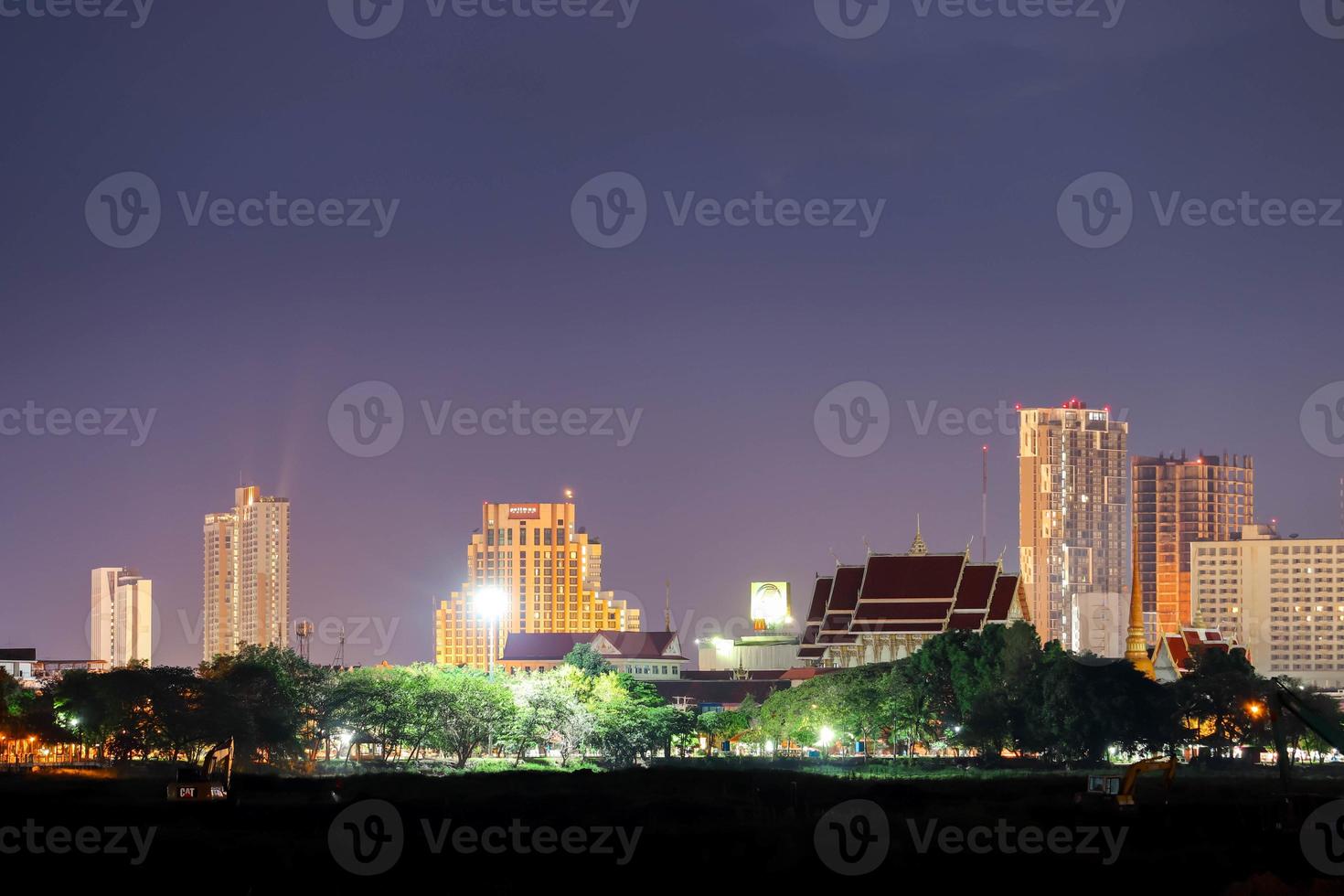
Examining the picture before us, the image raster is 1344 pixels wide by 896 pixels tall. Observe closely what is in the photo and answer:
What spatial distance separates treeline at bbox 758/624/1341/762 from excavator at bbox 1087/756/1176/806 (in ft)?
122

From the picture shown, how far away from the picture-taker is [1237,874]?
208 feet

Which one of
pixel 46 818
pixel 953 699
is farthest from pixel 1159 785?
pixel 46 818

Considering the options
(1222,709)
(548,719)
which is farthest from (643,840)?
(1222,709)

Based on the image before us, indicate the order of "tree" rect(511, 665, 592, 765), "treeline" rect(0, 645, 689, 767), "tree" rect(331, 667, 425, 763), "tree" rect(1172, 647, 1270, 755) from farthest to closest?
"tree" rect(1172, 647, 1270, 755)
"tree" rect(511, 665, 592, 765)
"tree" rect(331, 667, 425, 763)
"treeline" rect(0, 645, 689, 767)

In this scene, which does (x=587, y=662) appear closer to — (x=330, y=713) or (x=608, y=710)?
(x=608, y=710)

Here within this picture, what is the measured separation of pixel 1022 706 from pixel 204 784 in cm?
6836

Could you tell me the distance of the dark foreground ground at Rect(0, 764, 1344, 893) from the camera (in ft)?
199

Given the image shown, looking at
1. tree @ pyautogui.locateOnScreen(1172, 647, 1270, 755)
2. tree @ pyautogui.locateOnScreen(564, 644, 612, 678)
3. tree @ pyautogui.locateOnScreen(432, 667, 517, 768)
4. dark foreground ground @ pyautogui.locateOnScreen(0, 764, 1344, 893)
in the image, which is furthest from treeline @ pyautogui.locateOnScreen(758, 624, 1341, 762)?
dark foreground ground @ pyautogui.locateOnScreen(0, 764, 1344, 893)

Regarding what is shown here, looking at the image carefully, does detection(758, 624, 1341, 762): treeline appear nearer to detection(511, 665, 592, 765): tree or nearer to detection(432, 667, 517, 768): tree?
detection(511, 665, 592, 765): tree

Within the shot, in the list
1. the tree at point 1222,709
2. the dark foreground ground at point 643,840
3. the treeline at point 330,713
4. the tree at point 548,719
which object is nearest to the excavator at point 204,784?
the dark foreground ground at point 643,840

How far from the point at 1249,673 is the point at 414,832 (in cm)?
10166

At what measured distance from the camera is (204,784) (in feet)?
274

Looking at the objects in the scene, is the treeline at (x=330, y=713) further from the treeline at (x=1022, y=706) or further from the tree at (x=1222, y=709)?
the tree at (x=1222, y=709)

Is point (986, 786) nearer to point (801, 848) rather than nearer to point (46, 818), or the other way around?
point (801, 848)
